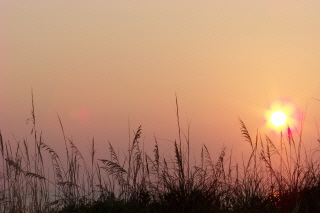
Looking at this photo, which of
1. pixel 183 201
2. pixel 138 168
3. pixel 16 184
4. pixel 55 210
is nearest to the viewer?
pixel 183 201

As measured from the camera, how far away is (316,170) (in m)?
6.94

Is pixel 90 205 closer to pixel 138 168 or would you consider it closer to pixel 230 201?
pixel 138 168

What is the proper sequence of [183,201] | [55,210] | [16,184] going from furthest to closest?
[16,184] < [55,210] < [183,201]

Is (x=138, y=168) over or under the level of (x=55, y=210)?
over

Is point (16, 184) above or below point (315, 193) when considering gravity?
above

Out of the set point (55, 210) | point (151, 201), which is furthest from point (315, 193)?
point (55, 210)

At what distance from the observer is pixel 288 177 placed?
6887mm

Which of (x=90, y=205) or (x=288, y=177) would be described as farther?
(x=288, y=177)

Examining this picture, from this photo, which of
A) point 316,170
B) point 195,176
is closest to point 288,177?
point 316,170

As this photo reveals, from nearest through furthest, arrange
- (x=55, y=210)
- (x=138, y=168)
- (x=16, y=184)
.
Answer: (x=55, y=210)
(x=138, y=168)
(x=16, y=184)

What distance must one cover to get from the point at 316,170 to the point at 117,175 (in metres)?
2.71

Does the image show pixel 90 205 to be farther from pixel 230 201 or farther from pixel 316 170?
pixel 316 170

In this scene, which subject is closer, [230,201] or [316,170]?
[230,201]

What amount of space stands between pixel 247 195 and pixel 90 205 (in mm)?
1968
